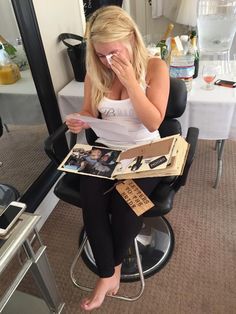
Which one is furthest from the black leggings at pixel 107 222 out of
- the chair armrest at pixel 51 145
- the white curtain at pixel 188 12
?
the white curtain at pixel 188 12

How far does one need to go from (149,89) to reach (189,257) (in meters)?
0.86

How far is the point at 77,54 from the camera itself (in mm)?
1592

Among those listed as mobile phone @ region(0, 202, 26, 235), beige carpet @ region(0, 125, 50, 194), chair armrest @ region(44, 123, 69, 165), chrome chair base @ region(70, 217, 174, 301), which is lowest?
chrome chair base @ region(70, 217, 174, 301)

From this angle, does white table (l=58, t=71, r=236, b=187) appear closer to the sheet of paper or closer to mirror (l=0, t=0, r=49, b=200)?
the sheet of paper

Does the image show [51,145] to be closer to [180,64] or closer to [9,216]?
[9,216]

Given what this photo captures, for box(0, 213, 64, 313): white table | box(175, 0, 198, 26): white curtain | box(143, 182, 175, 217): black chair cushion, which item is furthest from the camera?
box(175, 0, 198, 26): white curtain

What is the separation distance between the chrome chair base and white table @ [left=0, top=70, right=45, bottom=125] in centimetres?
82

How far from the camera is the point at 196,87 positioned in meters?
1.49

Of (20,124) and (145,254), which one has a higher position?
(20,124)

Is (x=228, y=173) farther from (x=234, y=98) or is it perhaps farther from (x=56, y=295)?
(x=56, y=295)

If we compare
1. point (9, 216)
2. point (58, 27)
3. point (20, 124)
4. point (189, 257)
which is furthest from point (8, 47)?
point (189, 257)

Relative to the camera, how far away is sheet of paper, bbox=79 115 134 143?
1.07 meters

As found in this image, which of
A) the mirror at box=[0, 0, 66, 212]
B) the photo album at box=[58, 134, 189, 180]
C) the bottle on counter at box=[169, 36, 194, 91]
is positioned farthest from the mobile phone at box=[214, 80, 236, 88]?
the mirror at box=[0, 0, 66, 212]

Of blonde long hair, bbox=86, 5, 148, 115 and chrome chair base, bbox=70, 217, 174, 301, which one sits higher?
blonde long hair, bbox=86, 5, 148, 115
